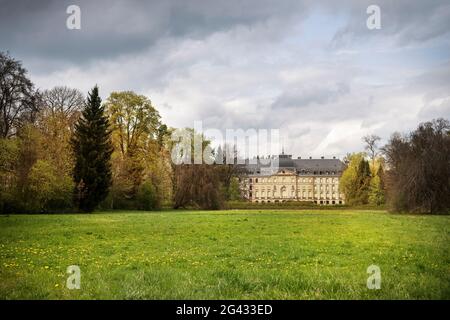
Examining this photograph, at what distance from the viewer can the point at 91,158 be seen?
38625 mm

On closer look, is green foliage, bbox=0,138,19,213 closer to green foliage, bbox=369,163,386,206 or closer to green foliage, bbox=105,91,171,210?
green foliage, bbox=105,91,171,210

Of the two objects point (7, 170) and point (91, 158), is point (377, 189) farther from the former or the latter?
point (7, 170)

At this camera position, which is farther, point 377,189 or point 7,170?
point 377,189

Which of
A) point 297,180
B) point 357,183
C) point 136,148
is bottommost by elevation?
point 357,183

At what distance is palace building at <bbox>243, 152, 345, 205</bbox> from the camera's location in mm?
134250

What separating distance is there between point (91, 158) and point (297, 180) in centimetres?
10182

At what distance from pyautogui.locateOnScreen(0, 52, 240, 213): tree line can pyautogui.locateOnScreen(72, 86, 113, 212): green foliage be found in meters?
0.08

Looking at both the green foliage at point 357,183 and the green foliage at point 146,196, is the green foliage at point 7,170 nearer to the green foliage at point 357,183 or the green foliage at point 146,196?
the green foliage at point 146,196

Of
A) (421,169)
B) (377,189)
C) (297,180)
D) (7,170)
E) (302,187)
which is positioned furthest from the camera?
(302,187)

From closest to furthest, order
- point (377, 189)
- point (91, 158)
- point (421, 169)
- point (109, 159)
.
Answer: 1. point (421, 169)
2. point (91, 158)
3. point (109, 159)
4. point (377, 189)

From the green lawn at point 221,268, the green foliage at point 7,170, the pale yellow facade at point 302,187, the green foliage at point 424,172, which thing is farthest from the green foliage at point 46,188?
the pale yellow facade at point 302,187

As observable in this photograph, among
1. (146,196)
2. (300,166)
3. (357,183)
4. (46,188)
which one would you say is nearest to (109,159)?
(146,196)

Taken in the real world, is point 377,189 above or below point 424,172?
below
